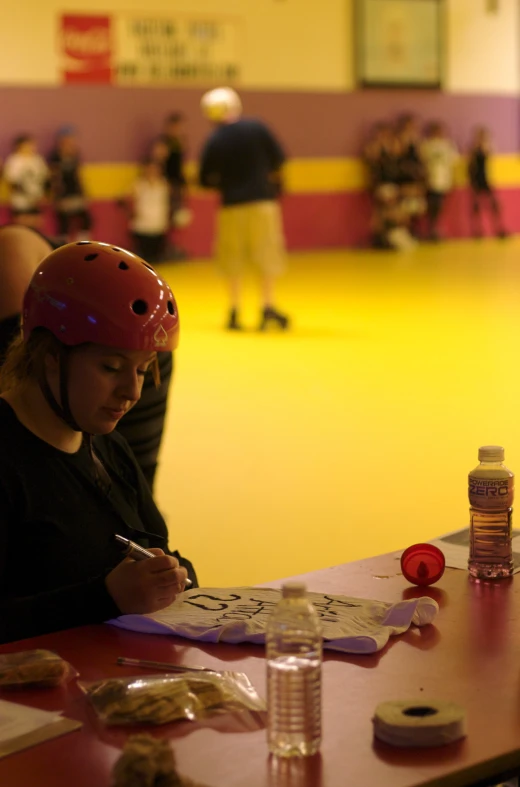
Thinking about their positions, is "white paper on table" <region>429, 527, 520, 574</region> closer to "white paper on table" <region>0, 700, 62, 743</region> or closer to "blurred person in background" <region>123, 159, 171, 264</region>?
"white paper on table" <region>0, 700, 62, 743</region>

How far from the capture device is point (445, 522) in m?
4.68

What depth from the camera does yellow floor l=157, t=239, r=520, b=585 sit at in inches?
183

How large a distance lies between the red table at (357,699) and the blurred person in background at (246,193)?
26.0 ft

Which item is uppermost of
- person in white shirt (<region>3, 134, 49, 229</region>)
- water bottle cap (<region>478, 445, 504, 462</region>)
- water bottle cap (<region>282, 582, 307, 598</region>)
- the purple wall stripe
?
the purple wall stripe

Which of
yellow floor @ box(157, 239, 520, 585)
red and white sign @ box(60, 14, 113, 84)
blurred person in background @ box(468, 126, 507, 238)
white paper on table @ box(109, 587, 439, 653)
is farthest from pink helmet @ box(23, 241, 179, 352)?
blurred person in background @ box(468, 126, 507, 238)

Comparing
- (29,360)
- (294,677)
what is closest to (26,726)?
(294,677)

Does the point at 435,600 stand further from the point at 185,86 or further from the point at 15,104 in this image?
the point at 185,86

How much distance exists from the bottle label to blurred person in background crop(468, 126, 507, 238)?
17.0 metres

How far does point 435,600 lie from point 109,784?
2.64 ft

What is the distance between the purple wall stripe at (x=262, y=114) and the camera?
15492 millimetres

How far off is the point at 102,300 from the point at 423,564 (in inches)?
27.2

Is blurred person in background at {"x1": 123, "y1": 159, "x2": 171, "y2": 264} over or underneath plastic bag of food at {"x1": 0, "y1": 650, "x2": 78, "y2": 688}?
over

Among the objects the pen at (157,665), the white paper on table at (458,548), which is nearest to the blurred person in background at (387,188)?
the white paper on table at (458,548)

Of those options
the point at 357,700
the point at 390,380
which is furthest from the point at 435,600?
the point at 390,380
